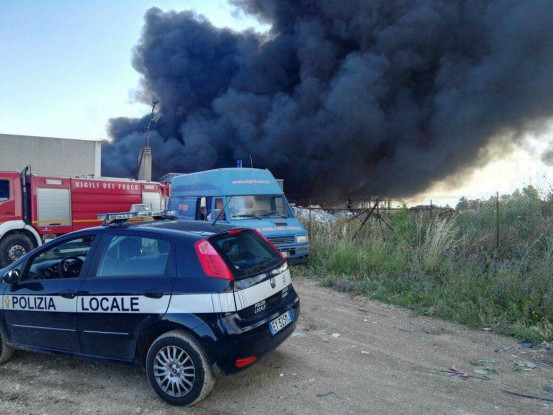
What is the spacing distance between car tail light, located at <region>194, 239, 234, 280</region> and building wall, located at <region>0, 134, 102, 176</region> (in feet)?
67.3

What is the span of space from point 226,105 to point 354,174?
34.7 ft

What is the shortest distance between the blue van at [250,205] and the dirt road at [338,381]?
113 inches

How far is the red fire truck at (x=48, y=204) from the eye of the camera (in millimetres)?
8734

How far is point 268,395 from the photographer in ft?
9.39

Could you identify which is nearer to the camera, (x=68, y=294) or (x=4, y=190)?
(x=68, y=294)

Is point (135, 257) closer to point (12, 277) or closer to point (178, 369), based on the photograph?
point (178, 369)

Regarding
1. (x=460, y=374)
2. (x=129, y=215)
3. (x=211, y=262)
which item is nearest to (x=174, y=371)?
(x=211, y=262)

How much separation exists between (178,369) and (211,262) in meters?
0.79

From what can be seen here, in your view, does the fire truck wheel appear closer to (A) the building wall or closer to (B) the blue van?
(B) the blue van

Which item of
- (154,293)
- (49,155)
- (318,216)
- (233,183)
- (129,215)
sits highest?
(49,155)

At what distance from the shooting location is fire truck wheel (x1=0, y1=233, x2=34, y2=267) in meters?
8.48

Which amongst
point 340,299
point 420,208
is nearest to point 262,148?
point 420,208

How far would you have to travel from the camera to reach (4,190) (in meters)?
8.73

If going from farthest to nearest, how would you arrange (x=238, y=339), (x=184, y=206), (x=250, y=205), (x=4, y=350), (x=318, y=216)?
(x=318, y=216) < (x=184, y=206) < (x=250, y=205) < (x=4, y=350) < (x=238, y=339)
